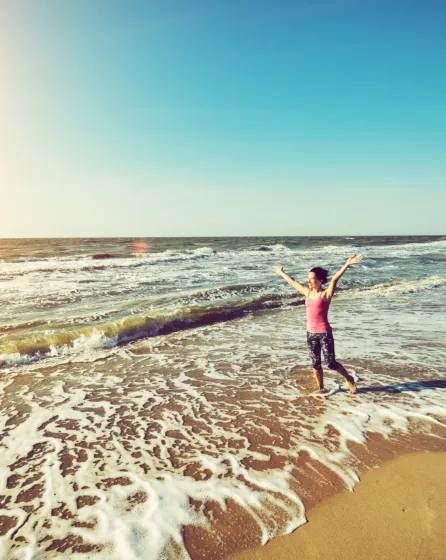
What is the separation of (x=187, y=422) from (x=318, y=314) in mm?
2468

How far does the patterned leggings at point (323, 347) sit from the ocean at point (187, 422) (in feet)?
1.90

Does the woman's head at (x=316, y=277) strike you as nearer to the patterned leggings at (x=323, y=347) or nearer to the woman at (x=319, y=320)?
the woman at (x=319, y=320)

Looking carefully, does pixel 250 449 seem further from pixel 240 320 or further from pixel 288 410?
pixel 240 320

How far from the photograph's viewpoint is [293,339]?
1003 centimetres

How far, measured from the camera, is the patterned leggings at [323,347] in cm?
586

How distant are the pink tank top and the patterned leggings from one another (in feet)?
0.31

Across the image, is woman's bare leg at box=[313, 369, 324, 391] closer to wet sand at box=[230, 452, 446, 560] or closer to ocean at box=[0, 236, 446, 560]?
ocean at box=[0, 236, 446, 560]

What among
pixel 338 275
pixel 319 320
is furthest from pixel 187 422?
pixel 338 275

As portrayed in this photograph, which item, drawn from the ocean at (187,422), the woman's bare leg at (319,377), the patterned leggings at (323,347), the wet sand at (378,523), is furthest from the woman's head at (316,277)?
the wet sand at (378,523)

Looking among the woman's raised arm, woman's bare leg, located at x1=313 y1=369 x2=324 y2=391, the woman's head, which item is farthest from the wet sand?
the woman's head

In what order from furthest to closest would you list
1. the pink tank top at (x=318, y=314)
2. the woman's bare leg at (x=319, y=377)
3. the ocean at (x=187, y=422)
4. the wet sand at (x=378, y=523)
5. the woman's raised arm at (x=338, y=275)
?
the woman's bare leg at (x=319, y=377) < the pink tank top at (x=318, y=314) < the woman's raised arm at (x=338, y=275) < the ocean at (x=187, y=422) < the wet sand at (x=378, y=523)

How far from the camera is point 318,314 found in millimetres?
5871

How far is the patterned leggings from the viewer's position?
19.2 feet

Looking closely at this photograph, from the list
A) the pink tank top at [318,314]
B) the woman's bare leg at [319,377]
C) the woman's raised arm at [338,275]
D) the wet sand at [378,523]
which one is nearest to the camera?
the wet sand at [378,523]
